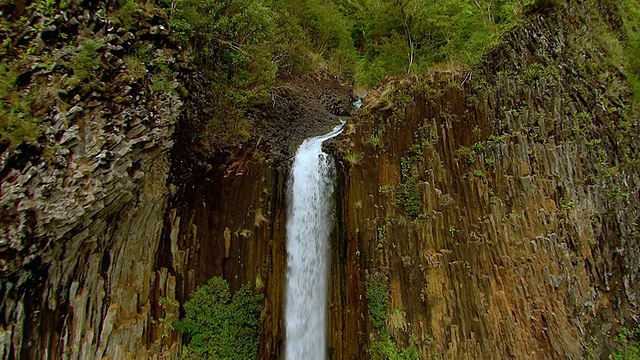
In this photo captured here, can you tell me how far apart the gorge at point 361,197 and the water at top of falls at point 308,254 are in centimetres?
5

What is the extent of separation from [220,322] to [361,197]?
13.6ft

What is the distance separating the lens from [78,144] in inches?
195

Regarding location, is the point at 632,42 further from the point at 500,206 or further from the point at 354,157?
the point at 354,157

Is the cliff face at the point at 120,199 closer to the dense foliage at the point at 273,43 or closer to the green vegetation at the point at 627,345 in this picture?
the dense foliage at the point at 273,43

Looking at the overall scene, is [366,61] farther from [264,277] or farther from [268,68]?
[264,277]

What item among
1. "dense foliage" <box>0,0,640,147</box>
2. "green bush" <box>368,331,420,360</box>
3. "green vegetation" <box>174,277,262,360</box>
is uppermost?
"dense foliage" <box>0,0,640,147</box>

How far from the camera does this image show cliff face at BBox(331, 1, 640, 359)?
6.65 m

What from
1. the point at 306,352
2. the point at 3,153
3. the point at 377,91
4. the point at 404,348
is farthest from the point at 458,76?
the point at 3,153

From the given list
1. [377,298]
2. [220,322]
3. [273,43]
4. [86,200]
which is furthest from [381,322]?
[273,43]

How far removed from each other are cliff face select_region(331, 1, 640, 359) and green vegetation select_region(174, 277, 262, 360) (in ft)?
6.37

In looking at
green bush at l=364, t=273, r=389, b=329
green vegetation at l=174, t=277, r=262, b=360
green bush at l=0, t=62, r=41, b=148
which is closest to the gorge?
green bush at l=364, t=273, r=389, b=329

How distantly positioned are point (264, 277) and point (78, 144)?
4.60 metres

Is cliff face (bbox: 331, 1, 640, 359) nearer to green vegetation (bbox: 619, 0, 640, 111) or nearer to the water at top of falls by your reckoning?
green vegetation (bbox: 619, 0, 640, 111)

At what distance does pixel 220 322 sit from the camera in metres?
7.34
